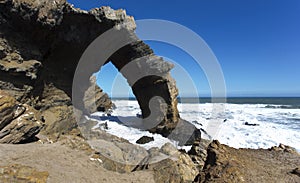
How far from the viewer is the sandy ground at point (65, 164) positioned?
4781 millimetres

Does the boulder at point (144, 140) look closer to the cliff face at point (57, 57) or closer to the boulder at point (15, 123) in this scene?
the cliff face at point (57, 57)

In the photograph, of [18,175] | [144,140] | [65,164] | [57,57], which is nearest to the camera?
[18,175]

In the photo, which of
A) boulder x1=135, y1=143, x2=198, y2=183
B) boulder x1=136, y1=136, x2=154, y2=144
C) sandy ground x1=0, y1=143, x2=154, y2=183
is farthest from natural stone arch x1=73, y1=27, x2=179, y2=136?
sandy ground x1=0, y1=143, x2=154, y2=183

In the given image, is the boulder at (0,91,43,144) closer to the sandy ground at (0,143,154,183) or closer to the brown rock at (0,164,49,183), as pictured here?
the sandy ground at (0,143,154,183)

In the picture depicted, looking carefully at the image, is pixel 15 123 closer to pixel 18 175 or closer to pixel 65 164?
pixel 65 164

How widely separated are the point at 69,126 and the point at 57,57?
453 cm

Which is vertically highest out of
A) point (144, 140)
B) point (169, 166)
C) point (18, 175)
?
point (18, 175)

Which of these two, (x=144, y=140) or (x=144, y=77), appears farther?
(x=144, y=77)

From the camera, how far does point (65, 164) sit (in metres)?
5.65

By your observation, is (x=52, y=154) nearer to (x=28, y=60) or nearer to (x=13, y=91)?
(x=13, y=91)

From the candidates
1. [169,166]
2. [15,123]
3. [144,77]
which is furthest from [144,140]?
[15,123]

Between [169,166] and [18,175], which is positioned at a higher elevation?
[18,175]

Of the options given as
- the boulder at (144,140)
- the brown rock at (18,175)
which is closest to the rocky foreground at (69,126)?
the brown rock at (18,175)

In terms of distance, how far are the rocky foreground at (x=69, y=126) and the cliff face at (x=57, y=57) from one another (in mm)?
44
